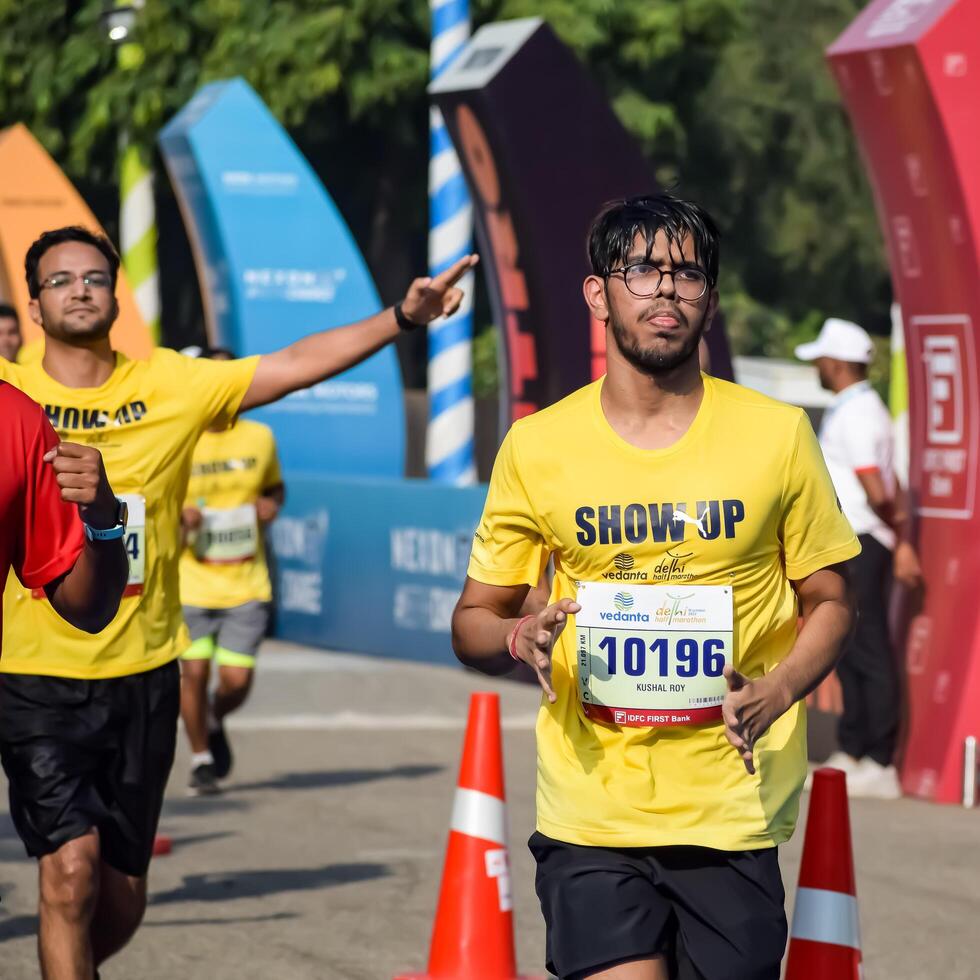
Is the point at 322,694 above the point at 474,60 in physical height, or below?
below

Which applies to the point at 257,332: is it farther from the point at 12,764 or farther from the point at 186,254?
the point at 186,254

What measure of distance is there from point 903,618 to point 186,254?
26.9m

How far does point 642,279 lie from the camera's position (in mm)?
4324

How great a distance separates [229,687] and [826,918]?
5.76 metres

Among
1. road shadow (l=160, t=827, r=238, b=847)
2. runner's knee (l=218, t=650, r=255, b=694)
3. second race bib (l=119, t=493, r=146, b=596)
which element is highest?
second race bib (l=119, t=493, r=146, b=596)

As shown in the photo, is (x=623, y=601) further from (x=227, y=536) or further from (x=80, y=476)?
(x=227, y=536)

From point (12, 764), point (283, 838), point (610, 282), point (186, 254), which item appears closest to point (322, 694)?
point (283, 838)

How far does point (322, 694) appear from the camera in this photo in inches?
554

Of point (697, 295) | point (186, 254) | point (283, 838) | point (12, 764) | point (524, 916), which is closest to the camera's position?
point (697, 295)

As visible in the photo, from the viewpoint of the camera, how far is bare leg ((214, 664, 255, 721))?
10.6 metres

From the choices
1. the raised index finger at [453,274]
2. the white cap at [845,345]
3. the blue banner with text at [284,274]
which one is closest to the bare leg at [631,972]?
the raised index finger at [453,274]

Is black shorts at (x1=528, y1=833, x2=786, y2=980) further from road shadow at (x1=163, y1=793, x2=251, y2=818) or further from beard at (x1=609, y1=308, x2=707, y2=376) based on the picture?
road shadow at (x1=163, y1=793, x2=251, y2=818)

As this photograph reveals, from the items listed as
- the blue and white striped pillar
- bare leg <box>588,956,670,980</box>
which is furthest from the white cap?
the blue and white striped pillar

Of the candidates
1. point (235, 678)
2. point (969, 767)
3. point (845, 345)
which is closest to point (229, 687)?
point (235, 678)
